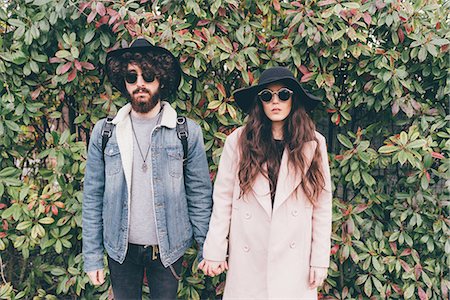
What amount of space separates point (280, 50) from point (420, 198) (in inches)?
51.2

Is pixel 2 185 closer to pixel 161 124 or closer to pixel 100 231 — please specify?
pixel 100 231

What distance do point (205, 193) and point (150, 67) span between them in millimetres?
709

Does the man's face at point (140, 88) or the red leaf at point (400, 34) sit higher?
the red leaf at point (400, 34)

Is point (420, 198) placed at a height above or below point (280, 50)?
below

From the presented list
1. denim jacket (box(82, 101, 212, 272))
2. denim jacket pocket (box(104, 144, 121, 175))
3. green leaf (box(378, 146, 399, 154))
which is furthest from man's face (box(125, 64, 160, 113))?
green leaf (box(378, 146, 399, 154))

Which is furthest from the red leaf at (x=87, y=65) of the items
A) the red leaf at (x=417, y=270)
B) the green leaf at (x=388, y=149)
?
the red leaf at (x=417, y=270)

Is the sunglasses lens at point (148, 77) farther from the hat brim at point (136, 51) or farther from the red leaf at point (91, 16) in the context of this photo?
the red leaf at point (91, 16)

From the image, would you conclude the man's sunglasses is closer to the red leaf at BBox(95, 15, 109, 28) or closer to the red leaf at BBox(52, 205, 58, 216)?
the red leaf at BBox(95, 15, 109, 28)

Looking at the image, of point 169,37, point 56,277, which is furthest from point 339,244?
point 56,277

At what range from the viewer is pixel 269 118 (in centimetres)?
227

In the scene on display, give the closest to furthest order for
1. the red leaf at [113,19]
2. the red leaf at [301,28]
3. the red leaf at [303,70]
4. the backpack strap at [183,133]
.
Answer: the backpack strap at [183,133] < the red leaf at [113,19] < the red leaf at [301,28] < the red leaf at [303,70]

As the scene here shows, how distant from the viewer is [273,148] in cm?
228

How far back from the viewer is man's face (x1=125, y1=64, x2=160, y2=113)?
219 centimetres

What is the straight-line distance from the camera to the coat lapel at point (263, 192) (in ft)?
7.23
